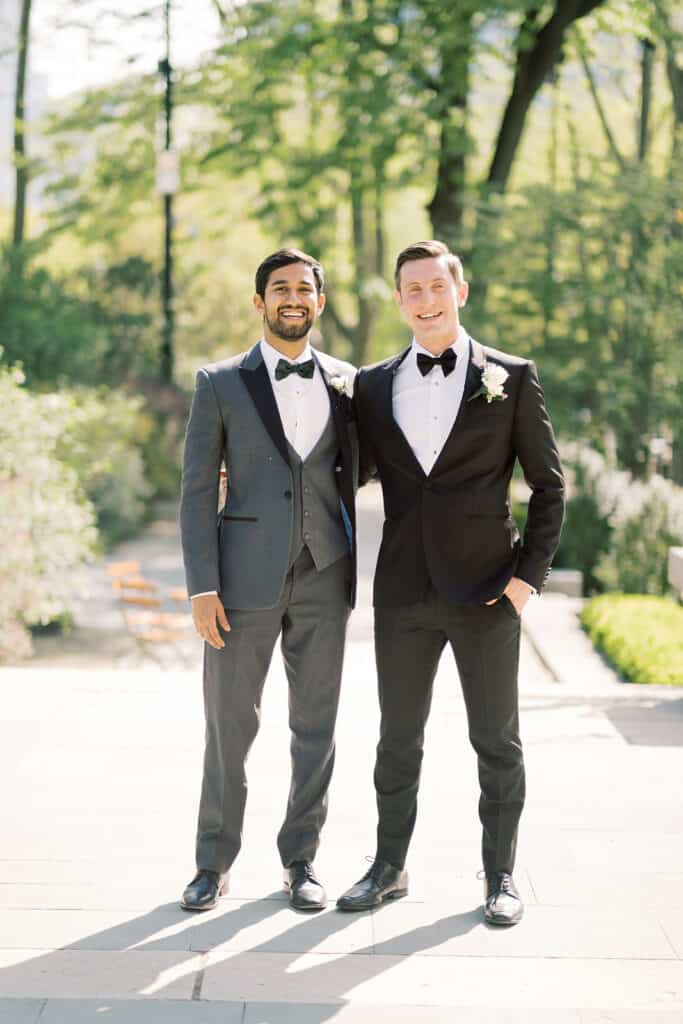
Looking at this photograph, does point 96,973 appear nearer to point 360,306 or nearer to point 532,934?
point 532,934

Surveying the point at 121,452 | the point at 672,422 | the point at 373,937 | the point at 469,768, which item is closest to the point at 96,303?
the point at 121,452

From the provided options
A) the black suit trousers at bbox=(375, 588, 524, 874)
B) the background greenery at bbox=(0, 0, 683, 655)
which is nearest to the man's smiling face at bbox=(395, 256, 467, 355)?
the black suit trousers at bbox=(375, 588, 524, 874)

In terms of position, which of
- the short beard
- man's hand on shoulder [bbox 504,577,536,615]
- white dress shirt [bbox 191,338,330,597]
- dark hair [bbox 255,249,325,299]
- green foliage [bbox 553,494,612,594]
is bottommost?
green foliage [bbox 553,494,612,594]

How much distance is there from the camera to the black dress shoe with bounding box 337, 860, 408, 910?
4203 mm

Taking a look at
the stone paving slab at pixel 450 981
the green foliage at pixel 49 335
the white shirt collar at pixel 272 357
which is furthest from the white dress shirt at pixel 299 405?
the green foliage at pixel 49 335

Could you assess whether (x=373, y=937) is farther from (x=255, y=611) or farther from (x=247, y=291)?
(x=247, y=291)

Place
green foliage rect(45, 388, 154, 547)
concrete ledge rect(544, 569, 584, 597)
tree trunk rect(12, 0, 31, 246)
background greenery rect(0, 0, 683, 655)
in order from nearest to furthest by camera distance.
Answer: concrete ledge rect(544, 569, 584, 597)
background greenery rect(0, 0, 683, 655)
green foliage rect(45, 388, 154, 547)
tree trunk rect(12, 0, 31, 246)

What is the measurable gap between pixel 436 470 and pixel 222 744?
3.60 feet

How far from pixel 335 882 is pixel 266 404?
5.07 ft

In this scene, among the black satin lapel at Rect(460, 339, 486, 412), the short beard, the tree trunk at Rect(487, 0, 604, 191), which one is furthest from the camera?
the tree trunk at Rect(487, 0, 604, 191)

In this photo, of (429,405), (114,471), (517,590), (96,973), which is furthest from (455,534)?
(114,471)

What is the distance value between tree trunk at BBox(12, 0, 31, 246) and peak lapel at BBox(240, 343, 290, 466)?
20841 millimetres

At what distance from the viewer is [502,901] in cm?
414

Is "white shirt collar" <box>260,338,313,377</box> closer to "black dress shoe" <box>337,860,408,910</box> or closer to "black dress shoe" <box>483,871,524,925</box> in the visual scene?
"black dress shoe" <box>337,860,408,910</box>
